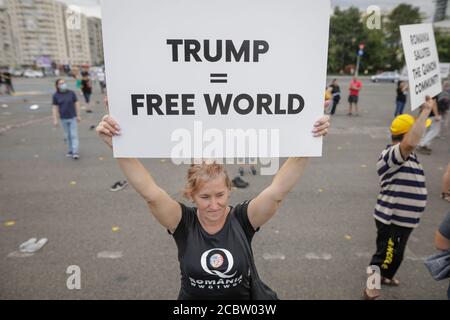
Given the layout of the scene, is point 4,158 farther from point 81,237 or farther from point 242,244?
point 242,244

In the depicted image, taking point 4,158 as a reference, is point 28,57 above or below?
above

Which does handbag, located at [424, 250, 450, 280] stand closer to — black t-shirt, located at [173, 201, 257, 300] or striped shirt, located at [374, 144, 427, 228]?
striped shirt, located at [374, 144, 427, 228]

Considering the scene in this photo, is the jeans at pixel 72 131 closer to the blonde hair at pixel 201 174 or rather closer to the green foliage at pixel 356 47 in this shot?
the blonde hair at pixel 201 174

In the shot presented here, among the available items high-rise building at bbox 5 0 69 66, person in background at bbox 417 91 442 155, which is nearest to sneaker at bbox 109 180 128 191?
person in background at bbox 417 91 442 155

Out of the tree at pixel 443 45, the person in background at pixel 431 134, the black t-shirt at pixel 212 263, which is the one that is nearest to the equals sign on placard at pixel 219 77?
the black t-shirt at pixel 212 263

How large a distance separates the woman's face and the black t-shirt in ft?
0.35

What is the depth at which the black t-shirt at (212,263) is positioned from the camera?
1616 mm

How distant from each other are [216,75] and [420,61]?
1905 millimetres

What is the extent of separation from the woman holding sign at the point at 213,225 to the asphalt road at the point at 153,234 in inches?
Result: 58.3

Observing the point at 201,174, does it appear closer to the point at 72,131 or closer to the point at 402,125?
the point at 402,125

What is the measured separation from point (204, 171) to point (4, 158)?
7.75 metres

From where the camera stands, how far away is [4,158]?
24.0 ft

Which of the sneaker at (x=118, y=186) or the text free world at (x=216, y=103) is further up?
the text free world at (x=216, y=103)
